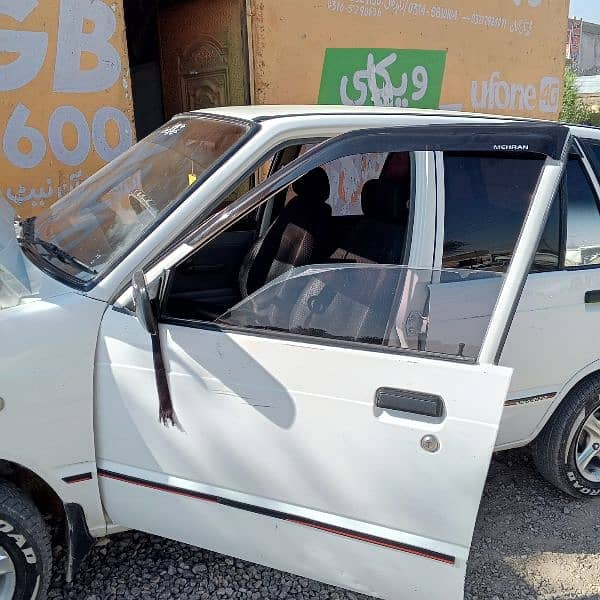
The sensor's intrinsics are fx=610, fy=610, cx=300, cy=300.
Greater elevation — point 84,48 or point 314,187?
point 84,48

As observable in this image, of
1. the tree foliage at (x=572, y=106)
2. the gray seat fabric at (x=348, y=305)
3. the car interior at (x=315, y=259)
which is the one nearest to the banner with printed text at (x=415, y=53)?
the car interior at (x=315, y=259)

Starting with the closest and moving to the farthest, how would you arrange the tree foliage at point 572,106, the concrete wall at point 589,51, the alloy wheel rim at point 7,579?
1. the alloy wheel rim at point 7,579
2. the tree foliage at point 572,106
3. the concrete wall at point 589,51

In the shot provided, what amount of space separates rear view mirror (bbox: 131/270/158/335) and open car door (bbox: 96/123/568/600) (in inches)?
3.7

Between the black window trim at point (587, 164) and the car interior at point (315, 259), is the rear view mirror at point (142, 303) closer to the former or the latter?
the car interior at point (315, 259)

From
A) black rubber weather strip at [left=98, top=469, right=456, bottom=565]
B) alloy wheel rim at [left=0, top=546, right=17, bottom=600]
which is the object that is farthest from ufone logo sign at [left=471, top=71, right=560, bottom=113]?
alloy wheel rim at [left=0, top=546, right=17, bottom=600]

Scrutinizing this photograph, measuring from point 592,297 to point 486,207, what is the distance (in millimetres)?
661

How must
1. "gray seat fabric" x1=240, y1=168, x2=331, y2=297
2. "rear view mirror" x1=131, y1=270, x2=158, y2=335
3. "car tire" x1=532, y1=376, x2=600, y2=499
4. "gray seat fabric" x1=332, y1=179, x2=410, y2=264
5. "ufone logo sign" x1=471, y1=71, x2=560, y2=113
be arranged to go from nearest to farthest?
"rear view mirror" x1=131, y1=270, x2=158, y2=335
"gray seat fabric" x1=332, y1=179, x2=410, y2=264
"gray seat fabric" x1=240, y1=168, x2=331, y2=297
"car tire" x1=532, y1=376, x2=600, y2=499
"ufone logo sign" x1=471, y1=71, x2=560, y2=113

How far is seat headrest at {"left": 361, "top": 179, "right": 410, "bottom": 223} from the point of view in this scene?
2324 mm

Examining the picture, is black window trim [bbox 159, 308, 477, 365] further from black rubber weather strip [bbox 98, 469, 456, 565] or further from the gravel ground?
the gravel ground

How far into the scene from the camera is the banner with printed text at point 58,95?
457 cm

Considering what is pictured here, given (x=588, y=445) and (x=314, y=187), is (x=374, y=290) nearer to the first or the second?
(x=314, y=187)

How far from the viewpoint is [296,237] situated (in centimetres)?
269

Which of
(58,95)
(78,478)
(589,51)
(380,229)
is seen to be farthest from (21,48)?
(589,51)

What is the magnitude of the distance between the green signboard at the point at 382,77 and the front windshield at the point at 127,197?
13.3 feet
